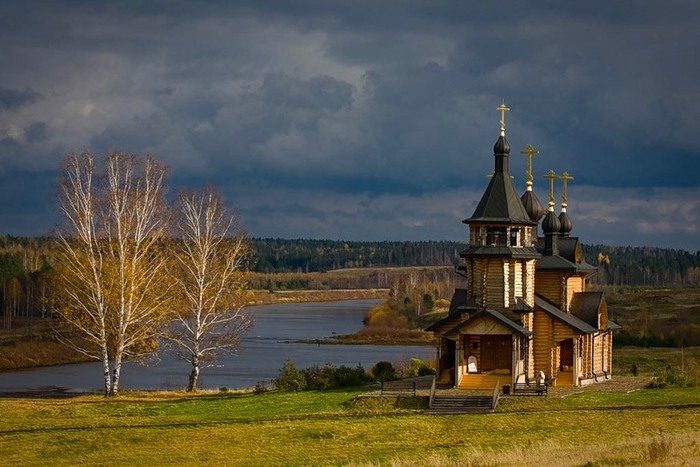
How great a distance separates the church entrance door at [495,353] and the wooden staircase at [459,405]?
3.33m

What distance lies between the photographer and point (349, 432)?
29.7m

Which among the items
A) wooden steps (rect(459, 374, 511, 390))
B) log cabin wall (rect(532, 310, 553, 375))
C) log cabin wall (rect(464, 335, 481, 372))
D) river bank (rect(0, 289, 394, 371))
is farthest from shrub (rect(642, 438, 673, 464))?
river bank (rect(0, 289, 394, 371))

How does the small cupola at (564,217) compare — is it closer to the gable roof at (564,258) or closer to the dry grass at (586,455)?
the gable roof at (564,258)

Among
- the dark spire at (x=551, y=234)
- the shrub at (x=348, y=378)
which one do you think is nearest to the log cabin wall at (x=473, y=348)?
the shrub at (x=348, y=378)

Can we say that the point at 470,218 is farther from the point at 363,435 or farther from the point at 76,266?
the point at 76,266

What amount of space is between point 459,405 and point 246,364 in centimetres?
3057

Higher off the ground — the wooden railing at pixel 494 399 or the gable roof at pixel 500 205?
the gable roof at pixel 500 205

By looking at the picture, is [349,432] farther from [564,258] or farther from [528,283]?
[564,258]

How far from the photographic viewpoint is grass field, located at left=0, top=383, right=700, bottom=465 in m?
25.0

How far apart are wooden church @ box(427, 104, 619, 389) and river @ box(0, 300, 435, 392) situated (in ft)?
53.5

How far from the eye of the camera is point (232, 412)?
35.3 meters

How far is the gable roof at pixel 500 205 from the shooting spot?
38.3 meters

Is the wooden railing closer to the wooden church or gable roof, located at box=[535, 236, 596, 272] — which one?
the wooden church

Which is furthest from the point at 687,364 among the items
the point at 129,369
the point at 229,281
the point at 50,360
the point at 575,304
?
the point at 50,360
